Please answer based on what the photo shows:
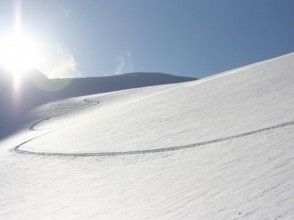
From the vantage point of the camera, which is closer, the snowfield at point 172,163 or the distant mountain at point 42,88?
the snowfield at point 172,163

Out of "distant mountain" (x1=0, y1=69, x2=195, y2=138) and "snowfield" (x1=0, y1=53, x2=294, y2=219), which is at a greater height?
"distant mountain" (x1=0, y1=69, x2=195, y2=138)

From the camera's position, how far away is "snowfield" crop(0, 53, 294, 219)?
11227mm

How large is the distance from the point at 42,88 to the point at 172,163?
5415 centimetres

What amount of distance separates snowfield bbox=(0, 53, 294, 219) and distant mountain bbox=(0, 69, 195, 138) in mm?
17958

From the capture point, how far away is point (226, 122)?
20.7 metres

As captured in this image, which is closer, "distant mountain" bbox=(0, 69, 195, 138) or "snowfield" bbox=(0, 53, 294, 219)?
"snowfield" bbox=(0, 53, 294, 219)

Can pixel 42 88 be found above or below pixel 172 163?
above

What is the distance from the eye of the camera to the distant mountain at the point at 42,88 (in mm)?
51103

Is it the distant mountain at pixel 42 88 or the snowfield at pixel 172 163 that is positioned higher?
the distant mountain at pixel 42 88

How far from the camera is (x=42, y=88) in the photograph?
223 feet

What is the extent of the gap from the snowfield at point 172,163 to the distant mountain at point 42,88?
58.9 feet

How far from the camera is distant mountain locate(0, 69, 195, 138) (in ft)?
168

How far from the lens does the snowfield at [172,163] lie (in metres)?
11.2

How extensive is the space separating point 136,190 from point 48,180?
4.51m
